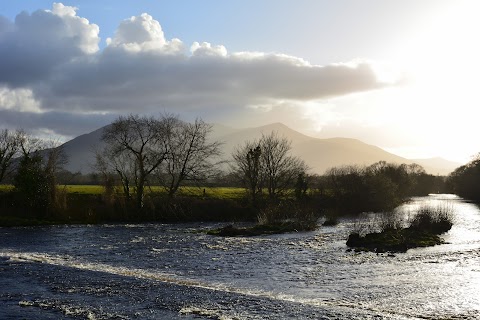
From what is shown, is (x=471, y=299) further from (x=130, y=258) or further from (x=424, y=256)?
(x=130, y=258)

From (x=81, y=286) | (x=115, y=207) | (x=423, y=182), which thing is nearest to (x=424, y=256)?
(x=81, y=286)

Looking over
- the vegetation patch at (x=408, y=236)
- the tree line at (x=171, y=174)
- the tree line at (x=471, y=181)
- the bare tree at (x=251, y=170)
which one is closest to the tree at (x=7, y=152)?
the tree line at (x=171, y=174)

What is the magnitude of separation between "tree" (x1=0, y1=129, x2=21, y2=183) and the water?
51.0 metres

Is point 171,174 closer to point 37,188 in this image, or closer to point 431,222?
point 37,188

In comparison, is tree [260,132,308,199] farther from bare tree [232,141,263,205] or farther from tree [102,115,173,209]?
Answer: tree [102,115,173,209]

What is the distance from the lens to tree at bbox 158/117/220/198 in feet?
243

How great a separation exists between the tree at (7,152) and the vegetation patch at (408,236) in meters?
69.7

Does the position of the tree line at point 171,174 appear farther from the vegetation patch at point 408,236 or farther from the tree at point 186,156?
the vegetation patch at point 408,236

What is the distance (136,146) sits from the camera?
72750mm

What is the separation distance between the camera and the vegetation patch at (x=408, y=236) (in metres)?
38.7

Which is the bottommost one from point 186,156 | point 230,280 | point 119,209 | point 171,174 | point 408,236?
point 230,280

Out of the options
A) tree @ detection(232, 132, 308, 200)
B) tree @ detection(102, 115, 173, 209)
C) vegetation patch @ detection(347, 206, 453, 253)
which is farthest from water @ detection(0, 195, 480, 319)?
tree @ detection(232, 132, 308, 200)

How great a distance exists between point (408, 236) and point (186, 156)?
4151 centimetres

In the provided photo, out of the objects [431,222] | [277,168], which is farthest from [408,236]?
[277,168]
